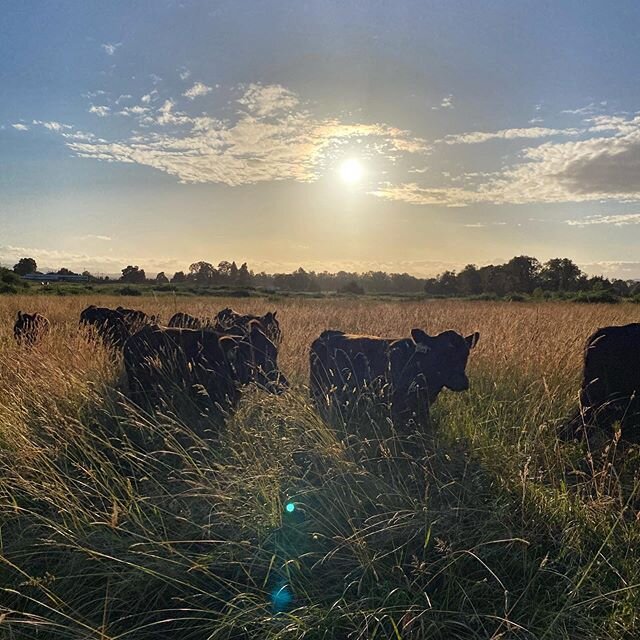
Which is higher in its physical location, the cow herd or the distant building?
the distant building

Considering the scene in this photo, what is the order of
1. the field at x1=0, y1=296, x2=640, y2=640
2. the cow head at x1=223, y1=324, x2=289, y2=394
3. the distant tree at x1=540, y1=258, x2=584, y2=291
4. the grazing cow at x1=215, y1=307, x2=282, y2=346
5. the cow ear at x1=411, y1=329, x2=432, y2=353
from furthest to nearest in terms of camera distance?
the distant tree at x1=540, y1=258, x2=584, y2=291 → the grazing cow at x1=215, y1=307, x2=282, y2=346 → the cow head at x1=223, y1=324, x2=289, y2=394 → the cow ear at x1=411, y1=329, x2=432, y2=353 → the field at x1=0, y1=296, x2=640, y2=640

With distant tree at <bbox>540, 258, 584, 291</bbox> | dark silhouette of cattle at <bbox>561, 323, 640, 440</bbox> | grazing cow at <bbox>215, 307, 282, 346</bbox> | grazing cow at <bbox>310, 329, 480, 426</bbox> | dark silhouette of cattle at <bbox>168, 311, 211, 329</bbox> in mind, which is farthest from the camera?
distant tree at <bbox>540, 258, 584, 291</bbox>

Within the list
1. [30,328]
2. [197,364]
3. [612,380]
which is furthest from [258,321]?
[612,380]

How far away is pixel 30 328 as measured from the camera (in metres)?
8.63

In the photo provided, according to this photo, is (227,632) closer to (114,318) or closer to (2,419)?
(2,419)

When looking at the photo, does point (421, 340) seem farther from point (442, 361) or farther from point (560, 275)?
point (560, 275)

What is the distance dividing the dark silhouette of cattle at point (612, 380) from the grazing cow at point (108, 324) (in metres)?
6.72

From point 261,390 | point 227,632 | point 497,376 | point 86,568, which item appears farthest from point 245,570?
point 497,376

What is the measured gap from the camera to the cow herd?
4641mm

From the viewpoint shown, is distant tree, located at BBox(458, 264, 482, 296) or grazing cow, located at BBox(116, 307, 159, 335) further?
distant tree, located at BBox(458, 264, 482, 296)

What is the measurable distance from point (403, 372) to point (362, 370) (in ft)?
1.80

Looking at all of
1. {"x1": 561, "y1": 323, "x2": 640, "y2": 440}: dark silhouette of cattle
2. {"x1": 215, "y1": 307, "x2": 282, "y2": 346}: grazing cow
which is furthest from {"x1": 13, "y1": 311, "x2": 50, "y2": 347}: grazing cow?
{"x1": 561, "y1": 323, "x2": 640, "y2": 440}: dark silhouette of cattle

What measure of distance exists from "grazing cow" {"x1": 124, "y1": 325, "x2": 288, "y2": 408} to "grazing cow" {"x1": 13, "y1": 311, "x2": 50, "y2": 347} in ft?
9.55

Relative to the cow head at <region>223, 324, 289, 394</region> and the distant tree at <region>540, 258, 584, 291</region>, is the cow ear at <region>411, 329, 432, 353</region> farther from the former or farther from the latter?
the distant tree at <region>540, 258, 584, 291</region>
